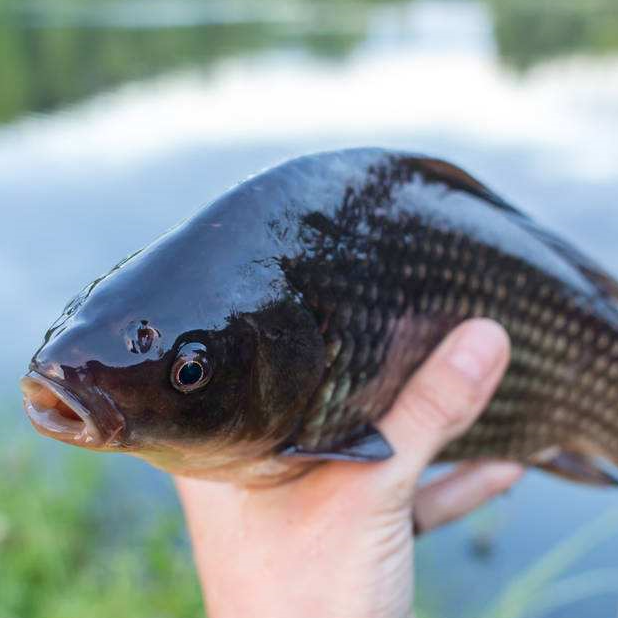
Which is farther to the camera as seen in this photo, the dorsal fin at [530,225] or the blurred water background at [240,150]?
the blurred water background at [240,150]

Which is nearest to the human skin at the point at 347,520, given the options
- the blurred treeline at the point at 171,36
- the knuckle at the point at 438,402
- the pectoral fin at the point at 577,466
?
the knuckle at the point at 438,402

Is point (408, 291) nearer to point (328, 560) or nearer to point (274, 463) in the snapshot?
point (274, 463)

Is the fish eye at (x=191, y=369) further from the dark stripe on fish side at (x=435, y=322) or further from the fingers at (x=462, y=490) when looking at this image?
the fingers at (x=462, y=490)

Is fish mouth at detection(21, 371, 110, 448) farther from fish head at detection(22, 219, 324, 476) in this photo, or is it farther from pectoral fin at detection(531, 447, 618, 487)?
pectoral fin at detection(531, 447, 618, 487)

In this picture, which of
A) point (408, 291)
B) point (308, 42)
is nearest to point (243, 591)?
point (408, 291)

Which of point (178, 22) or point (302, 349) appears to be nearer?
point (302, 349)

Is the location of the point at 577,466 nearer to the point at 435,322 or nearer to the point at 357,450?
the point at 435,322
